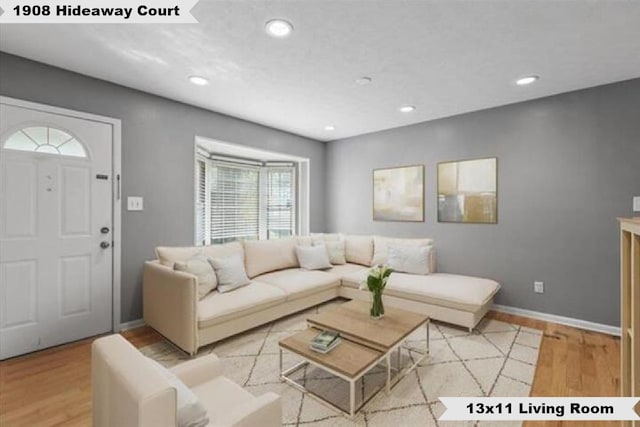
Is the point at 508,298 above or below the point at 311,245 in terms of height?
below

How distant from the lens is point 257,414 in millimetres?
1094

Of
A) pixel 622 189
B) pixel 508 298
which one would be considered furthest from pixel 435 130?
pixel 508 298

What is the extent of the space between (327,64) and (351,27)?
0.53m

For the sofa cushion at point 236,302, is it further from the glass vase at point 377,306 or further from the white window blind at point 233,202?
the white window blind at point 233,202

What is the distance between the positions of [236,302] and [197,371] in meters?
1.31

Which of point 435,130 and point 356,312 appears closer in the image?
point 356,312

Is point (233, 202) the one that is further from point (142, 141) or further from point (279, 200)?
point (142, 141)

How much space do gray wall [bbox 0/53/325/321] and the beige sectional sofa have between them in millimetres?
373

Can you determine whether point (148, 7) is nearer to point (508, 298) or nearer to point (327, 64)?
point (327, 64)

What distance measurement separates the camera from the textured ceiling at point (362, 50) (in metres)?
1.87

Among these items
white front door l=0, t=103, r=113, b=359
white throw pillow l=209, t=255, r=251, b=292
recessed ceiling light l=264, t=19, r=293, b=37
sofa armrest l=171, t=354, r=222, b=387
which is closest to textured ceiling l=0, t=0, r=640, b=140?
recessed ceiling light l=264, t=19, r=293, b=37

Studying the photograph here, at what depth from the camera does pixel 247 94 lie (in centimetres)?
321

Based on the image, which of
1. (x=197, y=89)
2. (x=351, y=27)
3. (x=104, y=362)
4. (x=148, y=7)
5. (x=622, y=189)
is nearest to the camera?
(x=104, y=362)
